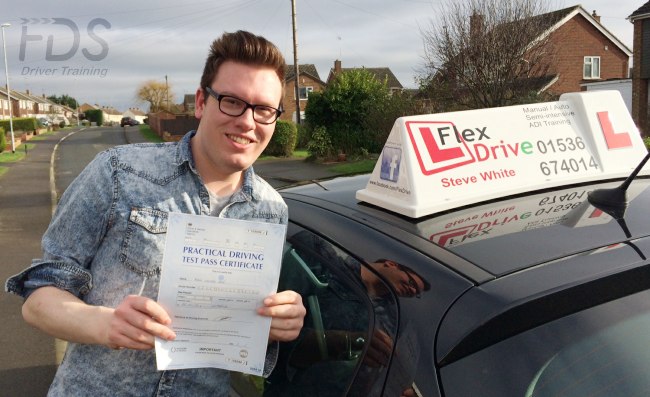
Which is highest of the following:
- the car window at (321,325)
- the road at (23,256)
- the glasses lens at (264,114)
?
the glasses lens at (264,114)

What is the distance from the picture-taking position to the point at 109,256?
4.93 ft

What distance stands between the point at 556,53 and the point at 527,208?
1899cm

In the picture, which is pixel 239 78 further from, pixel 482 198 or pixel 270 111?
pixel 482 198

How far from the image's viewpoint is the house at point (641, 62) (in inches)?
989

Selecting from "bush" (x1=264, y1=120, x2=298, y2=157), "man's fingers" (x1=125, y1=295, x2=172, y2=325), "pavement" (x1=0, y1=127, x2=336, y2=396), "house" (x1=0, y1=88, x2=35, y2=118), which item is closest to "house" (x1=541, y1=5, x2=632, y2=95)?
"bush" (x1=264, y1=120, x2=298, y2=157)

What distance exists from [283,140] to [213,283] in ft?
80.7

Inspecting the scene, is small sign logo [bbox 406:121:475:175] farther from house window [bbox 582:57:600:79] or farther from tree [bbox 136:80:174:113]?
tree [bbox 136:80:174:113]

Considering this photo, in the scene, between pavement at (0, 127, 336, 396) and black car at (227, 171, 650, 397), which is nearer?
black car at (227, 171, 650, 397)

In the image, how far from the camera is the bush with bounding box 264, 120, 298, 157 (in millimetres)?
25766

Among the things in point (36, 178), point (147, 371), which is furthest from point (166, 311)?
point (36, 178)

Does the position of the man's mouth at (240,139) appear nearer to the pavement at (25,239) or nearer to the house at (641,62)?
the pavement at (25,239)

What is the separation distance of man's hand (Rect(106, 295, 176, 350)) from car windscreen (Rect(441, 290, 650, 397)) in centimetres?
64

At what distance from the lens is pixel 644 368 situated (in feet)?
3.81

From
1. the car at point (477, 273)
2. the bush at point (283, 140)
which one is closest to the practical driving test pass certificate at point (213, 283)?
the car at point (477, 273)
